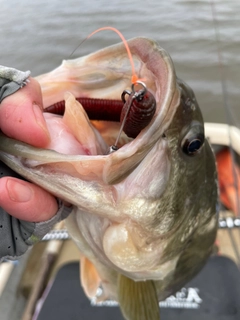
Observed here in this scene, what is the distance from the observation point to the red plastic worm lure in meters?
0.80

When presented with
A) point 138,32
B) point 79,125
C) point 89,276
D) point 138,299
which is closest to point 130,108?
point 79,125

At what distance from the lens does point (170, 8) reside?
18.4 feet

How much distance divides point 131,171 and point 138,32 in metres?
4.55

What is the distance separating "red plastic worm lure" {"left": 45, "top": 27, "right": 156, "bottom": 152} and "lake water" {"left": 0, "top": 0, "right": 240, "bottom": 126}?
2.93m

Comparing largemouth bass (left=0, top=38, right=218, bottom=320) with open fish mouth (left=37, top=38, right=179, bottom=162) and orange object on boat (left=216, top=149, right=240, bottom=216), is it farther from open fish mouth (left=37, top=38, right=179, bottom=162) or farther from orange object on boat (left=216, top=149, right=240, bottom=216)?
orange object on boat (left=216, top=149, right=240, bottom=216)

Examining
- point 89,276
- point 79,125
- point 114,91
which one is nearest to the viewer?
point 79,125

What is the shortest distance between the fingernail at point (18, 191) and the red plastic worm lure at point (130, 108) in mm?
216

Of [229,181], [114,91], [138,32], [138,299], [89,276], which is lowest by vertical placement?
[138,32]

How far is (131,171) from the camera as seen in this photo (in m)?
0.92

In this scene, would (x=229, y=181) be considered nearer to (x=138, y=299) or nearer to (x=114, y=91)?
(x=138, y=299)

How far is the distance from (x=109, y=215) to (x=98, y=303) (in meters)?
1.06

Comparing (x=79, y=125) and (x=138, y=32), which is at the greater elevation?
(x=79, y=125)

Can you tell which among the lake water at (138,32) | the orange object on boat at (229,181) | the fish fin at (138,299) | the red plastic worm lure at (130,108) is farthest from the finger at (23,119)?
the lake water at (138,32)

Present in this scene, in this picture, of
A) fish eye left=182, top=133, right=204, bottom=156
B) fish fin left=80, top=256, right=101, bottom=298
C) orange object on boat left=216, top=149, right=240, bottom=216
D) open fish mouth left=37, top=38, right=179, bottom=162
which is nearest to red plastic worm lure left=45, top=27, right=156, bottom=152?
open fish mouth left=37, top=38, right=179, bottom=162
